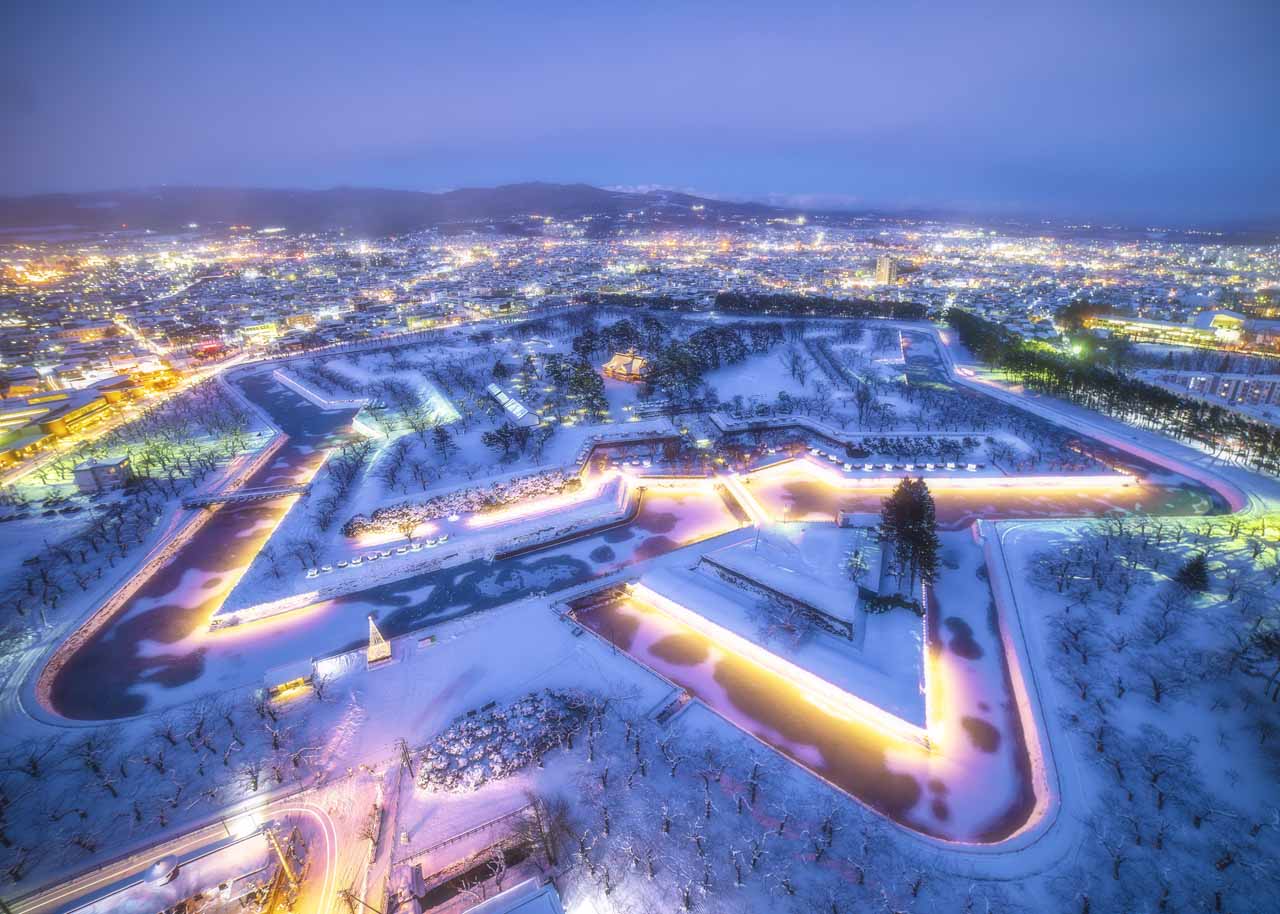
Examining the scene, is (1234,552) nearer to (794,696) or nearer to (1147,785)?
(1147,785)

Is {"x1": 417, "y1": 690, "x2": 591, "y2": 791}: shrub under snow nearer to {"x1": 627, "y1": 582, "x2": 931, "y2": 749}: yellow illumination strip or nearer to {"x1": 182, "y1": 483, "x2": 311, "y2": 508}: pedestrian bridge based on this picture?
{"x1": 627, "y1": 582, "x2": 931, "y2": 749}: yellow illumination strip

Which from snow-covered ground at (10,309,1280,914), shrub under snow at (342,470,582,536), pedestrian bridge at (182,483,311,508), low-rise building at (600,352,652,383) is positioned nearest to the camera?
snow-covered ground at (10,309,1280,914)

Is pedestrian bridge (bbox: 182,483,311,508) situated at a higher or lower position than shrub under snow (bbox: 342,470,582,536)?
lower

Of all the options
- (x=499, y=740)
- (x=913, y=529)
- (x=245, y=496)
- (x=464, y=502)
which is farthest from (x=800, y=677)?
(x=245, y=496)

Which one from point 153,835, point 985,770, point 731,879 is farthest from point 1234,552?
point 153,835

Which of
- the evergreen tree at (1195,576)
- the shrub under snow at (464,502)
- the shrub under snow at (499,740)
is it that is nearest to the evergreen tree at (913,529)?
the evergreen tree at (1195,576)

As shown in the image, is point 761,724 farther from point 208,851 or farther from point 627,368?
point 627,368

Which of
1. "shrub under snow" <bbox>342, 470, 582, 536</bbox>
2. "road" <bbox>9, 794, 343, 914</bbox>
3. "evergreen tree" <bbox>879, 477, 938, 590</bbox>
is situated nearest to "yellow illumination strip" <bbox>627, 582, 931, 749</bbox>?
"evergreen tree" <bbox>879, 477, 938, 590</bbox>

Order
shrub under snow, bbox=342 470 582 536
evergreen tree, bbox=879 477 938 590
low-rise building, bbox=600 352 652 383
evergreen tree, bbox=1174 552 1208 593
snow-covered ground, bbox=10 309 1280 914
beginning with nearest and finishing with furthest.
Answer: snow-covered ground, bbox=10 309 1280 914 < evergreen tree, bbox=1174 552 1208 593 < evergreen tree, bbox=879 477 938 590 < shrub under snow, bbox=342 470 582 536 < low-rise building, bbox=600 352 652 383
